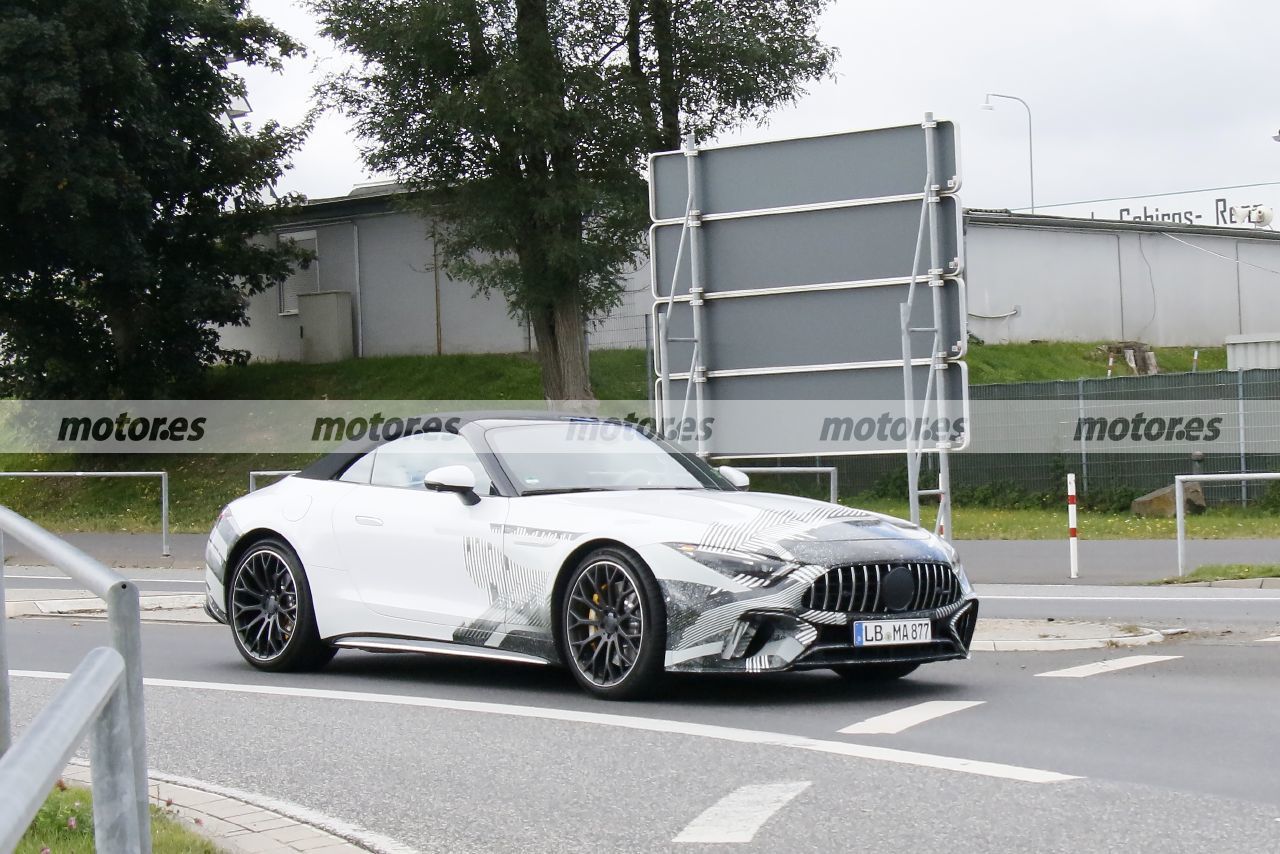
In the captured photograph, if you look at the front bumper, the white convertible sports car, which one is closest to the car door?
the white convertible sports car

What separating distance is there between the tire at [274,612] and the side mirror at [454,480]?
4.24ft

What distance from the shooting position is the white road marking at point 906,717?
746cm

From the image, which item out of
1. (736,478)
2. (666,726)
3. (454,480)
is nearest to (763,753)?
(666,726)

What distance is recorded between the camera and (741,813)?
19.1ft

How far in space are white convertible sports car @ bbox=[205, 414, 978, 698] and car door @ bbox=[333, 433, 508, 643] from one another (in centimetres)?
1

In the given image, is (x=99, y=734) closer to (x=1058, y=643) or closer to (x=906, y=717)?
(x=906, y=717)

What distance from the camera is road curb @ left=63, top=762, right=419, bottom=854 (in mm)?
5465

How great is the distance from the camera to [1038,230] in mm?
41969

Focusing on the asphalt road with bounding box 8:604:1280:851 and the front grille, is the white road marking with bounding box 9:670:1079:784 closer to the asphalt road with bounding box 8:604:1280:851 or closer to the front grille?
the asphalt road with bounding box 8:604:1280:851

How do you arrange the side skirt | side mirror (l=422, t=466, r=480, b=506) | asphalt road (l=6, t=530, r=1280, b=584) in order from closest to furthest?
the side skirt, side mirror (l=422, t=466, r=480, b=506), asphalt road (l=6, t=530, r=1280, b=584)

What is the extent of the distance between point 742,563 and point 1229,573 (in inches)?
359

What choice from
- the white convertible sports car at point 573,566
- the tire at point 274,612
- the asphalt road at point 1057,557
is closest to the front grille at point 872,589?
the white convertible sports car at point 573,566

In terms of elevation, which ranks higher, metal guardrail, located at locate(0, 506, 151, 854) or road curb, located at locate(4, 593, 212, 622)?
metal guardrail, located at locate(0, 506, 151, 854)

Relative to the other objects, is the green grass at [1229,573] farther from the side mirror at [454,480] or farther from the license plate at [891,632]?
the side mirror at [454,480]
